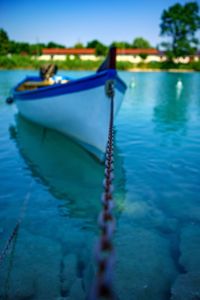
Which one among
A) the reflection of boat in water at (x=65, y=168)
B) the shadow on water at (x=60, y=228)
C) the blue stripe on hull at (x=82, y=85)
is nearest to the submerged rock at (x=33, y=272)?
the shadow on water at (x=60, y=228)

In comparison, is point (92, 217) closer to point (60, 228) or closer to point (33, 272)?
point (60, 228)

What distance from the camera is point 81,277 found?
11.1ft

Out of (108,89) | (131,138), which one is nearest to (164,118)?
(131,138)

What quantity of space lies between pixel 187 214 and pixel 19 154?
5688mm

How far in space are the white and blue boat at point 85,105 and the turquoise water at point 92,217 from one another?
0.70 meters

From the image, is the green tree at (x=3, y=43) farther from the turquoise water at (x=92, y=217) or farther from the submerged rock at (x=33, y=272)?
the submerged rock at (x=33, y=272)

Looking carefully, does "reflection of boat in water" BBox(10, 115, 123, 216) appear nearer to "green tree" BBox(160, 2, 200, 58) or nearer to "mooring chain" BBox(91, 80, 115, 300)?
"mooring chain" BBox(91, 80, 115, 300)

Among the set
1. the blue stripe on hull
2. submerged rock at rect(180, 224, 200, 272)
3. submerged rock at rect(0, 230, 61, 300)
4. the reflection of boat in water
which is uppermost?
the blue stripe on hull

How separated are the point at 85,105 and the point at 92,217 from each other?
127 inches

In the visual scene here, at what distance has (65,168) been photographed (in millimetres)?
7215

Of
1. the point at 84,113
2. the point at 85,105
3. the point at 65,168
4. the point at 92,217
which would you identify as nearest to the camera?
the point at 92,217

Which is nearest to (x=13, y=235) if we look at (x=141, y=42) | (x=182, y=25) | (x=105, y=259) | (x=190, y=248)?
(x=190, y=248)

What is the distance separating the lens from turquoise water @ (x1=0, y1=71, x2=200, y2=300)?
3309mm

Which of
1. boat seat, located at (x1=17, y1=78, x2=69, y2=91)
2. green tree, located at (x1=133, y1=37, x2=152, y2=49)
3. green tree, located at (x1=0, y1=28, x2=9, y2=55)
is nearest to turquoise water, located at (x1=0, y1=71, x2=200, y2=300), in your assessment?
boat seat, located at (x1=17, y1=78, x2=69, y2=91)
